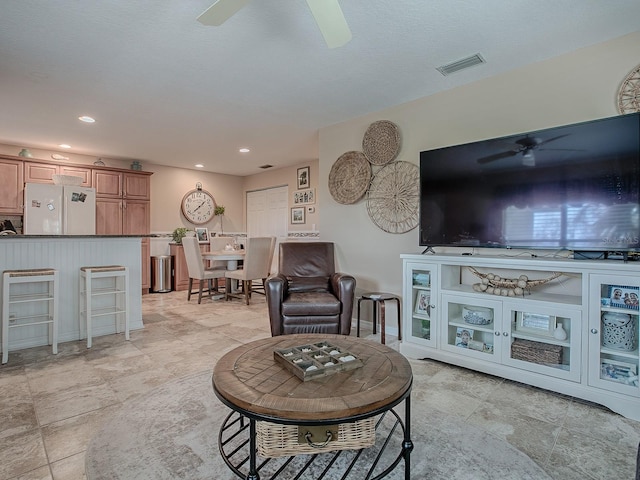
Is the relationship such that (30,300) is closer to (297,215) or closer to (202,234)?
(202,234)

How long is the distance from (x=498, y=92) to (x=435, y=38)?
89 centimetres

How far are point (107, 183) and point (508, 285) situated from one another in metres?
5.99

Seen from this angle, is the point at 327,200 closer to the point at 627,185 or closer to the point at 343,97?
the point at 343,97

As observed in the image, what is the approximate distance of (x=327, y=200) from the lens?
4.19 metres

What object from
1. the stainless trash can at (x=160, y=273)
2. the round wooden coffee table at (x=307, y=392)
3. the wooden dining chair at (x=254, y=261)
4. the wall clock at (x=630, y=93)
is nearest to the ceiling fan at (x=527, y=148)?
the wall clock at (x=630, y=93)

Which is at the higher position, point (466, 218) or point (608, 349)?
Result: point (466, 218)

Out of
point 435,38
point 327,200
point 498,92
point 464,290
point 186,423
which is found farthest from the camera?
point 327,200

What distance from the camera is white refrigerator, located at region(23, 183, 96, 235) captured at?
4.61 m

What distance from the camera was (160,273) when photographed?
6.03m

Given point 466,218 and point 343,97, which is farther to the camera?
point 343,97

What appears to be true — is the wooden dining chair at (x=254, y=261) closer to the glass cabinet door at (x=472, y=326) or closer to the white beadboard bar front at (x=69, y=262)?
the white beadboard bar front at (x=69, y=262)

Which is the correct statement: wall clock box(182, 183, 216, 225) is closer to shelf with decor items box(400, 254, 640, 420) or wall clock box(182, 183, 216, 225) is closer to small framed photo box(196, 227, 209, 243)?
small framed photo box(196, 227, 209, 243)

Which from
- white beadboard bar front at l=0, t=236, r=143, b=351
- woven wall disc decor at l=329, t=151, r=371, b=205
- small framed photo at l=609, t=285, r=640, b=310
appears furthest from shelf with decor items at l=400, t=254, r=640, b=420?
white beadboard bar front at l=0, t=236, r=143, b=351

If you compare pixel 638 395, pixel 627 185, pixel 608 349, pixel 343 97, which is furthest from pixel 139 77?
pixel 638 395
